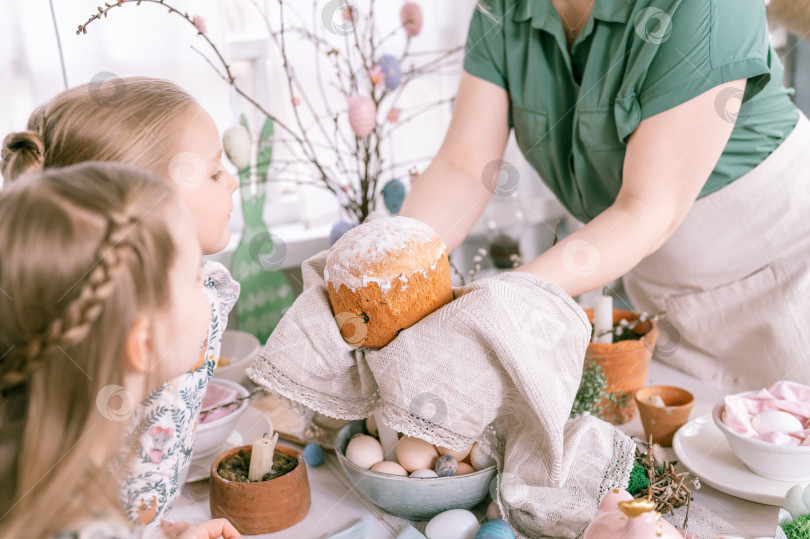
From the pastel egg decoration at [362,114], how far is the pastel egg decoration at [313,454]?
2.08ft

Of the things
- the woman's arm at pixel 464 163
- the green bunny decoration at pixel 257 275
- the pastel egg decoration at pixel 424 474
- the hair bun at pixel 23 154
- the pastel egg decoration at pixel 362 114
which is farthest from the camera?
the green bunny decoration at pixel 257 275

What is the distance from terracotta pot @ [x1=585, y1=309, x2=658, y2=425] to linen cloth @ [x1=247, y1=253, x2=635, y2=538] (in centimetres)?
19

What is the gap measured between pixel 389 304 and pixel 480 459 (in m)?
0.24

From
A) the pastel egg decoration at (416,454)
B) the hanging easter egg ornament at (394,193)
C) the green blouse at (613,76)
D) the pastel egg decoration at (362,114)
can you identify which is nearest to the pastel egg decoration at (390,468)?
the pastel egg decoration at (416,454)

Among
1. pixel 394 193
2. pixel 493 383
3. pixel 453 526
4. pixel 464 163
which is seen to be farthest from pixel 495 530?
Result: pixel 394 193

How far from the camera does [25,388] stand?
1.82 ft

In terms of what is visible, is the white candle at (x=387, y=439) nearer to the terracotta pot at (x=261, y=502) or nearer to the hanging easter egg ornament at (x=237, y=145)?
the terracotta pot at (x=261, y=502)

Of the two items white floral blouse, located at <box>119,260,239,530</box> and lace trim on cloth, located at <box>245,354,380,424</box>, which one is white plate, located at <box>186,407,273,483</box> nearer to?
white floral blouse, located at <box>119,260,239,530</box>

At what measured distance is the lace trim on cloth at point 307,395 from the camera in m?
0.79

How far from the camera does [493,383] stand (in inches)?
28.3

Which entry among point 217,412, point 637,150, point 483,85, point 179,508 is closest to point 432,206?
point 483,85

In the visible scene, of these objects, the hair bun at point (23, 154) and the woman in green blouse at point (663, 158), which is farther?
the woman in green blouse at point (663, 158)

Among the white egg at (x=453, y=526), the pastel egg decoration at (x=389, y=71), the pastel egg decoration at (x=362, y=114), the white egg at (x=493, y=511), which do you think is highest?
the pastel egg decoration at (x=389, y=71)

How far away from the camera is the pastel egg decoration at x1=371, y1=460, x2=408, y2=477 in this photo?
814mm
